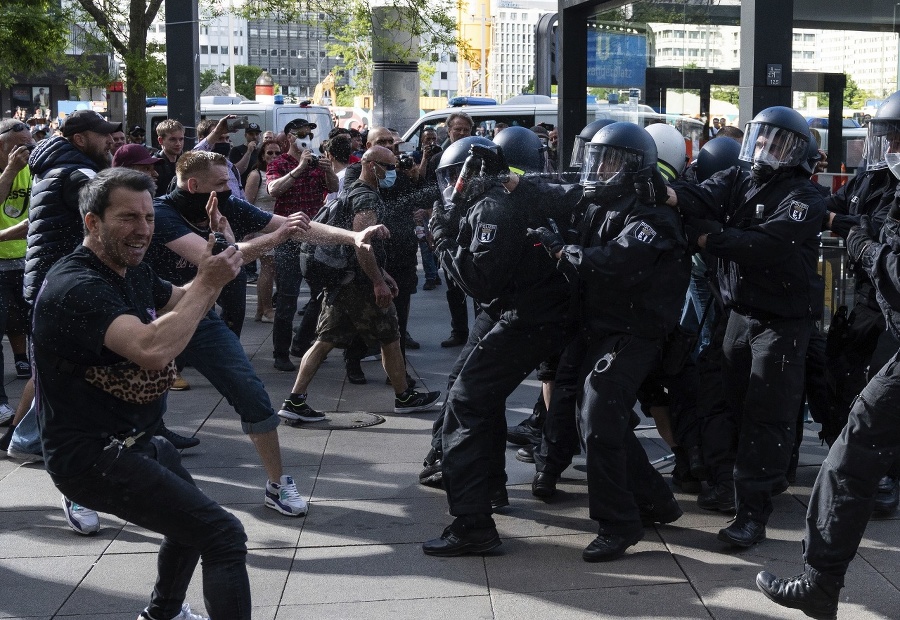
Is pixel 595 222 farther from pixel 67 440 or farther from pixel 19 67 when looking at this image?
pixel 19 67

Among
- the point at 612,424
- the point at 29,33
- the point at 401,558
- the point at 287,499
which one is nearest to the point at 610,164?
the point at 612,424

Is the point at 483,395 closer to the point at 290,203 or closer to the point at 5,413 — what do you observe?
the point at 5,413

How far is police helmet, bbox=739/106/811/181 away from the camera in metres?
4.86

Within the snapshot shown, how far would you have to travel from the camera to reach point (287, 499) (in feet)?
17.3

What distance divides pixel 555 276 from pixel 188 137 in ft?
21.3

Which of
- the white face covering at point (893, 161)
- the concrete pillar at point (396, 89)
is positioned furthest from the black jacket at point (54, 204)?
the concrete pillar at point (396, 89)

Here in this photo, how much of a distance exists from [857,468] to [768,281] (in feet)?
3.79

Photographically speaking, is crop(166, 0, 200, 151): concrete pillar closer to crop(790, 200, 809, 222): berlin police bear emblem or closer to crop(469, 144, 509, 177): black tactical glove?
crop(469, 144, 509, 177): black tactical glove

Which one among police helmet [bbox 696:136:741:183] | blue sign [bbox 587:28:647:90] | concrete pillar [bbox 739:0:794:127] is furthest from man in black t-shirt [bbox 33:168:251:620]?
blue sign [bbox 587:28:647:90]

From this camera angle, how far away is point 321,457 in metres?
6.39

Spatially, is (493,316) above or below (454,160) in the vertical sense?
below

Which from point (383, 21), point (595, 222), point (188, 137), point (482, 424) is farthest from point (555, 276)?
point (383, 21)

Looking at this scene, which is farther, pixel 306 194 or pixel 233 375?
pixel 306 194

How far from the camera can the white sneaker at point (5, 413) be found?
23.2 feet
